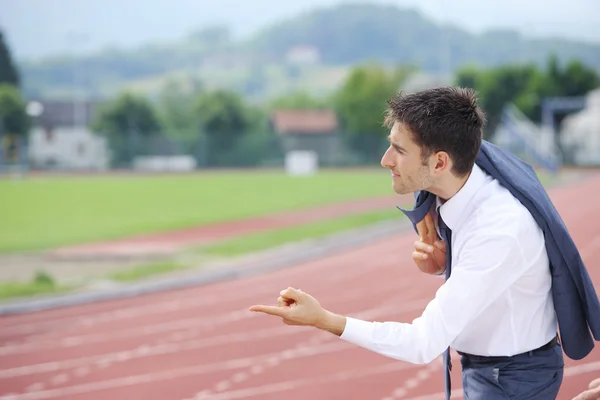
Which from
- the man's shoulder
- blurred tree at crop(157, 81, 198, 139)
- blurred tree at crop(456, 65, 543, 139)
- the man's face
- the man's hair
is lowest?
blurred tree at crop(157, 81, 198, 139)

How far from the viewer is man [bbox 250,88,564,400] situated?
8.55ft

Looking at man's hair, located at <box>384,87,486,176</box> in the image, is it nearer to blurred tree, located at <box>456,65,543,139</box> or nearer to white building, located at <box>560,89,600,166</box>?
white building, located at <box>560,89,600,166</box>

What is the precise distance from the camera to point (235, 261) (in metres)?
14.2

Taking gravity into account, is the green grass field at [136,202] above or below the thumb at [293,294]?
below

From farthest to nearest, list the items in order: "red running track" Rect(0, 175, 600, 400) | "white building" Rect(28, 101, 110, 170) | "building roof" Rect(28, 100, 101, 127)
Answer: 1. "building roof" Rect(28, 100, 101, 127)
2. "white building" Rect(28, 101, 110, 170)
3. "red running track" Rect(0, 175, 600, 400)

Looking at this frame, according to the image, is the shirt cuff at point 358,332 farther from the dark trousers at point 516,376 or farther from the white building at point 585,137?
the white building at point 585,137

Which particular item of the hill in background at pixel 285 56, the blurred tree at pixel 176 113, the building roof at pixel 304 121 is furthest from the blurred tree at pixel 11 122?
the hill in background at pixel 285 56

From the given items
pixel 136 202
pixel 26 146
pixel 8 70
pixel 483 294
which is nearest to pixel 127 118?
pixel 26 146

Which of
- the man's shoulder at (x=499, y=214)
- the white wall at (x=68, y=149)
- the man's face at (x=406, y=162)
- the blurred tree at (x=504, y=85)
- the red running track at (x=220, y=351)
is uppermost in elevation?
the man's face at (x=406, y=162)

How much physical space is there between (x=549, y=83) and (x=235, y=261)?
4422cm

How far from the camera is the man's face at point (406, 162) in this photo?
2734 mm

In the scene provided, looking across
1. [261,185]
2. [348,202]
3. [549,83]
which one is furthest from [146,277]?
[549,83]

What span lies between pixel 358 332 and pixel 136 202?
86.7ft

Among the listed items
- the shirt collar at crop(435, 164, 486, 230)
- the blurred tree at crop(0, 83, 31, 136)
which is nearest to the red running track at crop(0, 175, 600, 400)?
the shirt collar at crop(435, 164, 486, 230)
